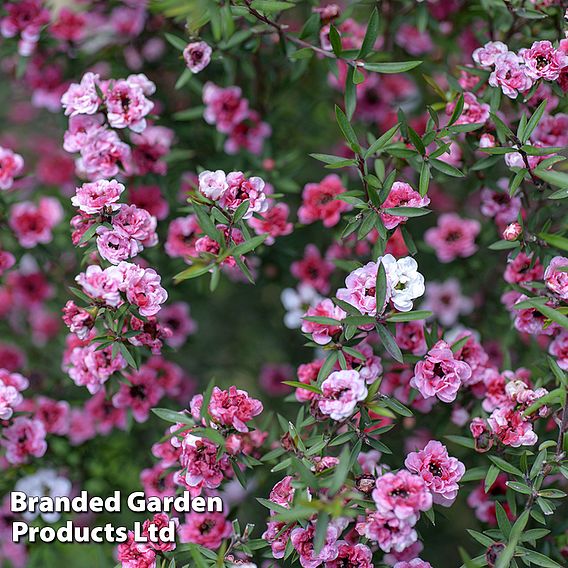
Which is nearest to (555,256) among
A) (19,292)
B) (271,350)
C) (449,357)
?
(449,357)

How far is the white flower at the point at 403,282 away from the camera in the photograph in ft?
3.27

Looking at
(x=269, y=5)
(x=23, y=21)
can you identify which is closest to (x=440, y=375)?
(x=269, y=5)

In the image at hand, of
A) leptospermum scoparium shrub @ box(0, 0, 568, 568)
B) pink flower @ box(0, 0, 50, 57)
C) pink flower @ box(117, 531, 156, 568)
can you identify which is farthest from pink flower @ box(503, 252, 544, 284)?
pink flower @ box(0, 0, 50, 57)

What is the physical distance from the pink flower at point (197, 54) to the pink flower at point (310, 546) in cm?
84

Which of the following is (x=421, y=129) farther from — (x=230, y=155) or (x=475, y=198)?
(x=230, y=155)

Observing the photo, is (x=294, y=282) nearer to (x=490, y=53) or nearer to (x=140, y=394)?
(x=140, y=394)

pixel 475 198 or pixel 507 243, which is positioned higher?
pixel 507 243

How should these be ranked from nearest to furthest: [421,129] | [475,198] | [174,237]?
[174,237]
[421,129]
[475,198]

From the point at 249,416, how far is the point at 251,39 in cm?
75

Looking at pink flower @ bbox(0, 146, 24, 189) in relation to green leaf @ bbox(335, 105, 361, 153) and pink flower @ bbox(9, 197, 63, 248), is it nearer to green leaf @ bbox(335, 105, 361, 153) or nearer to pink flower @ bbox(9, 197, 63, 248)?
pink flower @ bbox(9, 197, 63, 248)

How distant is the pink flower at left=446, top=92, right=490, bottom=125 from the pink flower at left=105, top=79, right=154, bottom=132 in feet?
1.84

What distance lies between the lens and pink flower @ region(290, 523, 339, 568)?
93 cm

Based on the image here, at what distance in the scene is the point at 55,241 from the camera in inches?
61.3

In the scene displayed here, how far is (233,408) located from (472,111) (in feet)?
2.18
